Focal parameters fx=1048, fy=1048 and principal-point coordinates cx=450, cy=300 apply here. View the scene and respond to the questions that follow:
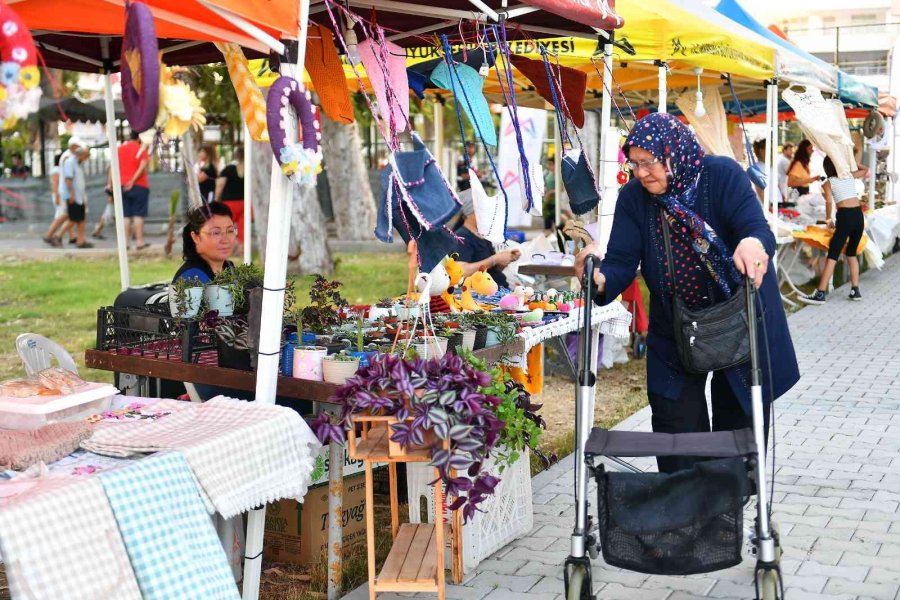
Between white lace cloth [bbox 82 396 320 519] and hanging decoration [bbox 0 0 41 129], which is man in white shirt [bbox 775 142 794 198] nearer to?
white lace cloth [bbox 82 396 320 519]

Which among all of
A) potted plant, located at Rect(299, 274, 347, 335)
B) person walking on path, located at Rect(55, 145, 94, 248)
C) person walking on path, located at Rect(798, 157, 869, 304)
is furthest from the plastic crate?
person walking on path, located at Rect(55, 145, 94, 248)

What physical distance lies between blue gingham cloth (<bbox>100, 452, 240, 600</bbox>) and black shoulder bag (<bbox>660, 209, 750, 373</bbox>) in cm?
167

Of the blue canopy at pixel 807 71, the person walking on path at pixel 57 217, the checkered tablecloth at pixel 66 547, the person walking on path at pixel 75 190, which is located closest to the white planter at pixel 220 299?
the checkered tablecloth at pixel 66 547

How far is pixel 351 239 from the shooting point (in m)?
18.8

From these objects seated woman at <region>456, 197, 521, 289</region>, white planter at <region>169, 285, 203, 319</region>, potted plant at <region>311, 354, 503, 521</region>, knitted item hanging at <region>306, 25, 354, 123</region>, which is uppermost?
knitted item hanging at <region>306, 25, 354, 123</region>

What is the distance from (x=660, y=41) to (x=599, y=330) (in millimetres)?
2676

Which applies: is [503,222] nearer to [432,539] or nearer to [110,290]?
[432,539]

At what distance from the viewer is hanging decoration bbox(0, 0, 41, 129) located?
2428mm

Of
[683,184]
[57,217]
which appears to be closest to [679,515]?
[683,184]

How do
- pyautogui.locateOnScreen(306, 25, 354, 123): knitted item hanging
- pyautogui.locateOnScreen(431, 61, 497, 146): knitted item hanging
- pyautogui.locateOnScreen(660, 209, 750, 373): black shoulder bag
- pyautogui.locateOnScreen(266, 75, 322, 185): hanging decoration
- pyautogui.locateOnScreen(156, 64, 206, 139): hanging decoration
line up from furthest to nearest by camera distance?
pyautogui.locateOnScreen(306, 25, 354, 123): knitted item hanging
pyautogui.locateOnScreen(431, 61, 497, 146): knitted item hanging
pyautogui.locateOnScreen(660, 209, 750, 373): black shoulder bag
pyautogui.locateOnScreen(266, 75, 322, 185): hanging decoration
pyautogui.locateOnScreen(156, 64, 206, 139): hanging decoration

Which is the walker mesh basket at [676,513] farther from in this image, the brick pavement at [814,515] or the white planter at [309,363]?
the white planter at [309,363]

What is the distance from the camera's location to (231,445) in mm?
3123

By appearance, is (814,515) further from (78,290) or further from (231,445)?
(78,290)

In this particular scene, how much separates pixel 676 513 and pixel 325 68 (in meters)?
2.82
